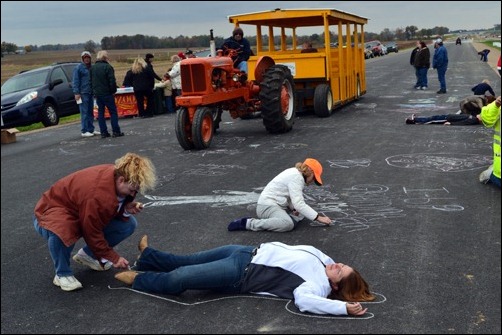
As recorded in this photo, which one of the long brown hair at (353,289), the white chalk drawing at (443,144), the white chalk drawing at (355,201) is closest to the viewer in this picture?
the long brown hair at (353,289)

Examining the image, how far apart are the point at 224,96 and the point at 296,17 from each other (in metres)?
3.35

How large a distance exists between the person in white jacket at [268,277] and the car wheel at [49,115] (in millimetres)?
12585

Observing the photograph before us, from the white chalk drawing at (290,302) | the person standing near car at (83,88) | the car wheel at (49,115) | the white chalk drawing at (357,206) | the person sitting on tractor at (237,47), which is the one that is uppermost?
the person sitting on tractor at (237,47)

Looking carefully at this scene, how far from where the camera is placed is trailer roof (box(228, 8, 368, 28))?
12797 mm

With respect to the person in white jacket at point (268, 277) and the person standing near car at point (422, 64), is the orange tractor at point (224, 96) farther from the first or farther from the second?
the person standing near car at point (422, 64)

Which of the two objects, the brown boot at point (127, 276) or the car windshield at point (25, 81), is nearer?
the brown boot at point (127, 276)

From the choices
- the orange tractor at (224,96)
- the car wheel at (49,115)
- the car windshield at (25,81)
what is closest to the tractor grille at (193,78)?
the orange tractor at (224,96)

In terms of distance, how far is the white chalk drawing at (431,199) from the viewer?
20.1 ft

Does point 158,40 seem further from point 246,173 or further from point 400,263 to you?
point 246,173

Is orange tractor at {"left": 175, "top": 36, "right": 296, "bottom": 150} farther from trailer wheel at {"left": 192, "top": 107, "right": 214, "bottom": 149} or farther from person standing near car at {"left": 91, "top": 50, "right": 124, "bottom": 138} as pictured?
person standing near car at {"left": 91, "top": 50, "right": 124, "bottom": 138}

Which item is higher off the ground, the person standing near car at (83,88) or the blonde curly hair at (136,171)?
the person standing near car at (83,88)

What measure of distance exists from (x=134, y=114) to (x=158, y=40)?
14.9 metres

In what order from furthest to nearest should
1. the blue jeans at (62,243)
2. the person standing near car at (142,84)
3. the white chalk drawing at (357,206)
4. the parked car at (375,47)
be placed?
the parked car at (375,47), the person standing near car at (142,84), the white chalk drawing at (357,206), the blue jeans at (62,243)

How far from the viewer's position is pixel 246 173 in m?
8.20
